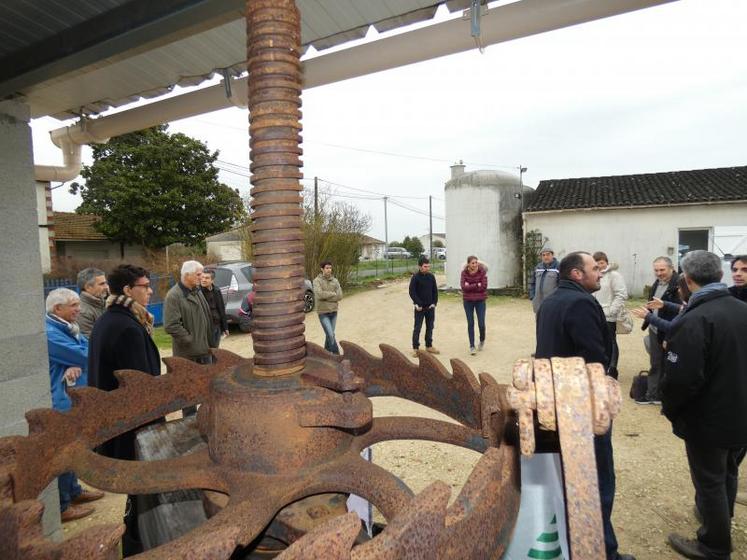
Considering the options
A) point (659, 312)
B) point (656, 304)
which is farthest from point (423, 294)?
point (656, 304)

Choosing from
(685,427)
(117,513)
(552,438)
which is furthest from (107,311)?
(685,427)

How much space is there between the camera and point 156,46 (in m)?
2.79

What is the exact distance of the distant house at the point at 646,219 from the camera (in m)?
16.1

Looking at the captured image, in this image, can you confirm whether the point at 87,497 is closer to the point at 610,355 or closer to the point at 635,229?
the point at 610,355

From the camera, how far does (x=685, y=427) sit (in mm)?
3105

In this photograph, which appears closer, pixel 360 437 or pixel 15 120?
pixel 360 437

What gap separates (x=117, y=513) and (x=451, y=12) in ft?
15.3

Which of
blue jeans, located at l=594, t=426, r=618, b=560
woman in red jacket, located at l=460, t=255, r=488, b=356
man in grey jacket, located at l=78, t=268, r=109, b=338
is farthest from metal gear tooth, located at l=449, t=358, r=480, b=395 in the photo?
woman in red jacket, located at l=460, t=255, r=488, b=356

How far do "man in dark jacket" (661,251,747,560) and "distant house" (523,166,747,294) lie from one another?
49.5ft

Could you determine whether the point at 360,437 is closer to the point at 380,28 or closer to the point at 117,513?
the point at 380,28

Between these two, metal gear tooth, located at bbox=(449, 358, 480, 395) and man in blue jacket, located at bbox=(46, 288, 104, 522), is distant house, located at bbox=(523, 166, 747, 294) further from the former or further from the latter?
metal gear tooth, located at bbox=(449, 358, 480, 395)

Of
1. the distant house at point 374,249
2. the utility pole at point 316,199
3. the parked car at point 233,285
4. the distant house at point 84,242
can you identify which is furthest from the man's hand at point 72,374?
the distant house at point 374,249

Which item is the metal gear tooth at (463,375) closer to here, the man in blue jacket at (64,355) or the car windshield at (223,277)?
the man in blue jacket at (64,355)

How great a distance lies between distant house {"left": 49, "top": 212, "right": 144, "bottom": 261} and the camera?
26.7 meters
